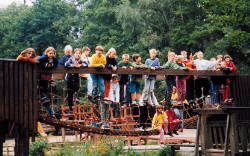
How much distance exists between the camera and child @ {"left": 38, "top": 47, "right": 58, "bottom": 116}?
25.1 feet

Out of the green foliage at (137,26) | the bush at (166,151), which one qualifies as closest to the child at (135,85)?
the bush at (166,151)

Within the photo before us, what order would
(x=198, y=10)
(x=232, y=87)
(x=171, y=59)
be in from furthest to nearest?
(x=198, y=10) → (x=232, y=87) → (x=171, y=59)

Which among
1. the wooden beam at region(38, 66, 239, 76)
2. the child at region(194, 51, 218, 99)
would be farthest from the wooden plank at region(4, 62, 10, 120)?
the child at region(194, 51, 218, 99)

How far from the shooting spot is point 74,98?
8.70 meters

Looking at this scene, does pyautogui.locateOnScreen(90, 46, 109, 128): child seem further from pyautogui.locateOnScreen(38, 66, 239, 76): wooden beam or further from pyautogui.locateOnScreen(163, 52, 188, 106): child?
pyautogui.locateOnScreen(163, 52, 188, 106): child

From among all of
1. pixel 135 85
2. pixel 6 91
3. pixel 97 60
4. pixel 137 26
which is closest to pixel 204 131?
pixel 135 85

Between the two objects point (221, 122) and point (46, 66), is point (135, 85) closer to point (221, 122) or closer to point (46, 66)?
point (46, 66)

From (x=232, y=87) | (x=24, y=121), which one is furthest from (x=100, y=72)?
(x=232, y=87)

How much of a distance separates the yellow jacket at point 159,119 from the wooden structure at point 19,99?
3077 millimetres

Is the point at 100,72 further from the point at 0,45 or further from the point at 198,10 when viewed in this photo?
the point at 0,45

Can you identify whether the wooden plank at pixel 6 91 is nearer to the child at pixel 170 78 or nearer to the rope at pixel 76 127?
the rope at pixel 76 127

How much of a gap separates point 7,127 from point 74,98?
144 cm

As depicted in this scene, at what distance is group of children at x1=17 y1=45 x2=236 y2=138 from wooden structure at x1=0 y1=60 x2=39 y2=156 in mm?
229

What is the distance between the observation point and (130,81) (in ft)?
30.0
